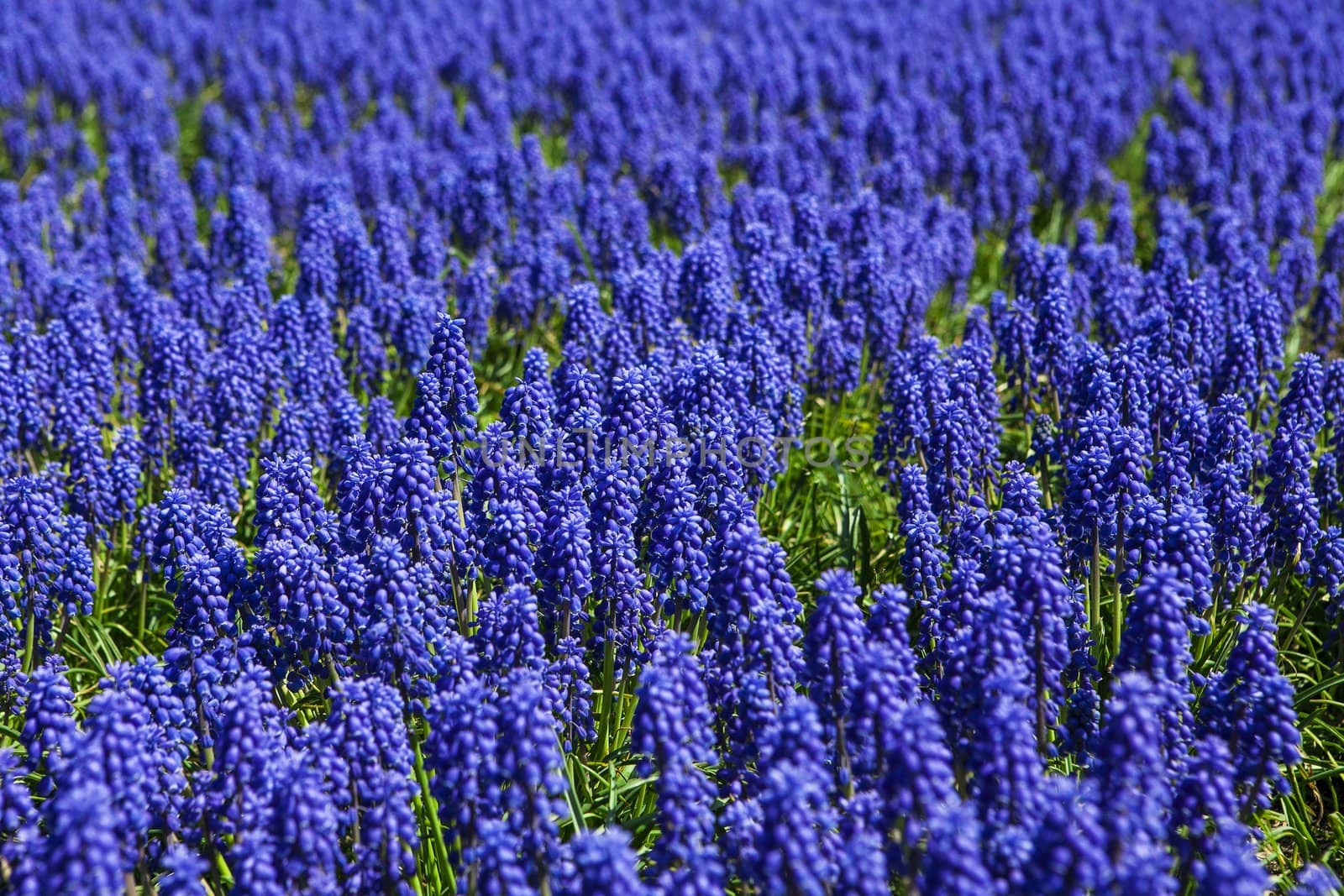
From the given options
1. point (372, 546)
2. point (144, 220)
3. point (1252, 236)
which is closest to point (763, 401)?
point (372, 546)

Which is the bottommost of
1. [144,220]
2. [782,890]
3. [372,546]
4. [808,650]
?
[782,890]

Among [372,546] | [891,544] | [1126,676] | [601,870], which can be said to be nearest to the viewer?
[601,870]

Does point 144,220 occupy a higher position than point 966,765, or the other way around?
point 144,220

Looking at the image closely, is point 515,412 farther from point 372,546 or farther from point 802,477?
point 802,477

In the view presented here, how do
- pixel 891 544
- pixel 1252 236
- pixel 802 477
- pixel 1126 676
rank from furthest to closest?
1. pixel 1252 236
2. pixel 802 477
3. pixel 891 544
4. pixel 1126 676

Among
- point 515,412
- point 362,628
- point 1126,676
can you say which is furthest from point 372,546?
point 1126,676

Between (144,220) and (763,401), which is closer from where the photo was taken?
(763,401)

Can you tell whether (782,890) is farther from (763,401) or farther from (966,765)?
(763,401)
